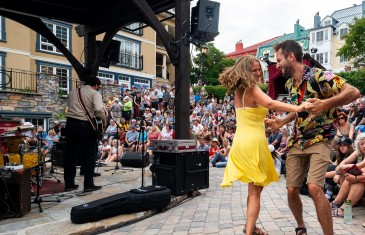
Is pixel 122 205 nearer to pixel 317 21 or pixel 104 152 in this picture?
pixel 104 152

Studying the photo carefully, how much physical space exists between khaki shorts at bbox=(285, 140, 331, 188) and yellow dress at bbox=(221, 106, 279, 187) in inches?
8.8

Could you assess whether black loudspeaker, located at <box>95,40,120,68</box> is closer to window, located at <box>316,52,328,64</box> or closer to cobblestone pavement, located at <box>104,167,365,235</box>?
cobblestone pavement, located at <box>104,167,365,235</box>

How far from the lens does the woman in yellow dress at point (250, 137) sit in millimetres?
3266

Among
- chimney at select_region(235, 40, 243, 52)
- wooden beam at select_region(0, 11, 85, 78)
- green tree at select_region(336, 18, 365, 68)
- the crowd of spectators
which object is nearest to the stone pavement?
the crowd of spectators

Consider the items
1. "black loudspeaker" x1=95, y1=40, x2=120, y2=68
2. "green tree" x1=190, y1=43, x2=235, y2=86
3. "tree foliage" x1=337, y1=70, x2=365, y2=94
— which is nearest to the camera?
"black loudspeaker" x1=95, y1=40, x2=120, y2=68

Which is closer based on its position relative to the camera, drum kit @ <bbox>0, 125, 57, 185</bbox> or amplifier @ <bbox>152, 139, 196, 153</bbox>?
drum kit @ <bbox>0, 125, 57, 185</bbox>

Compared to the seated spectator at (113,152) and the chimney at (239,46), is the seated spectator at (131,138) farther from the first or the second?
the chimney at (239,46)

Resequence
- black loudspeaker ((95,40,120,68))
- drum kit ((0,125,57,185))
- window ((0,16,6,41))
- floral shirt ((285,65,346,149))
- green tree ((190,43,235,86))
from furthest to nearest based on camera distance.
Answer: green tree ((190,43,235,86)) < window ((0,16,6,41)) < black loudspeaker ((95,40,120,68)) < drum kit ((0,125,57,185)) < floral shirt ((285,65,346,149))

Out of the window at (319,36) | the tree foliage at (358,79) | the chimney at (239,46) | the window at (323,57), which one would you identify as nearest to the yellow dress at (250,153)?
the tree foliage at (358,79)

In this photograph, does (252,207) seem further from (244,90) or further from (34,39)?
(34,39)

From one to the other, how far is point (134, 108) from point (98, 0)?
1116cm

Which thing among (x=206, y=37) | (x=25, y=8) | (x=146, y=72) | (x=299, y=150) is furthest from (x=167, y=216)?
(x=146, y=72)

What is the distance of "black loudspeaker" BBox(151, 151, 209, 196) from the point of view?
564 cm

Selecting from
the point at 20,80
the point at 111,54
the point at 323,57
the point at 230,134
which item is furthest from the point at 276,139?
the point at 323,57
